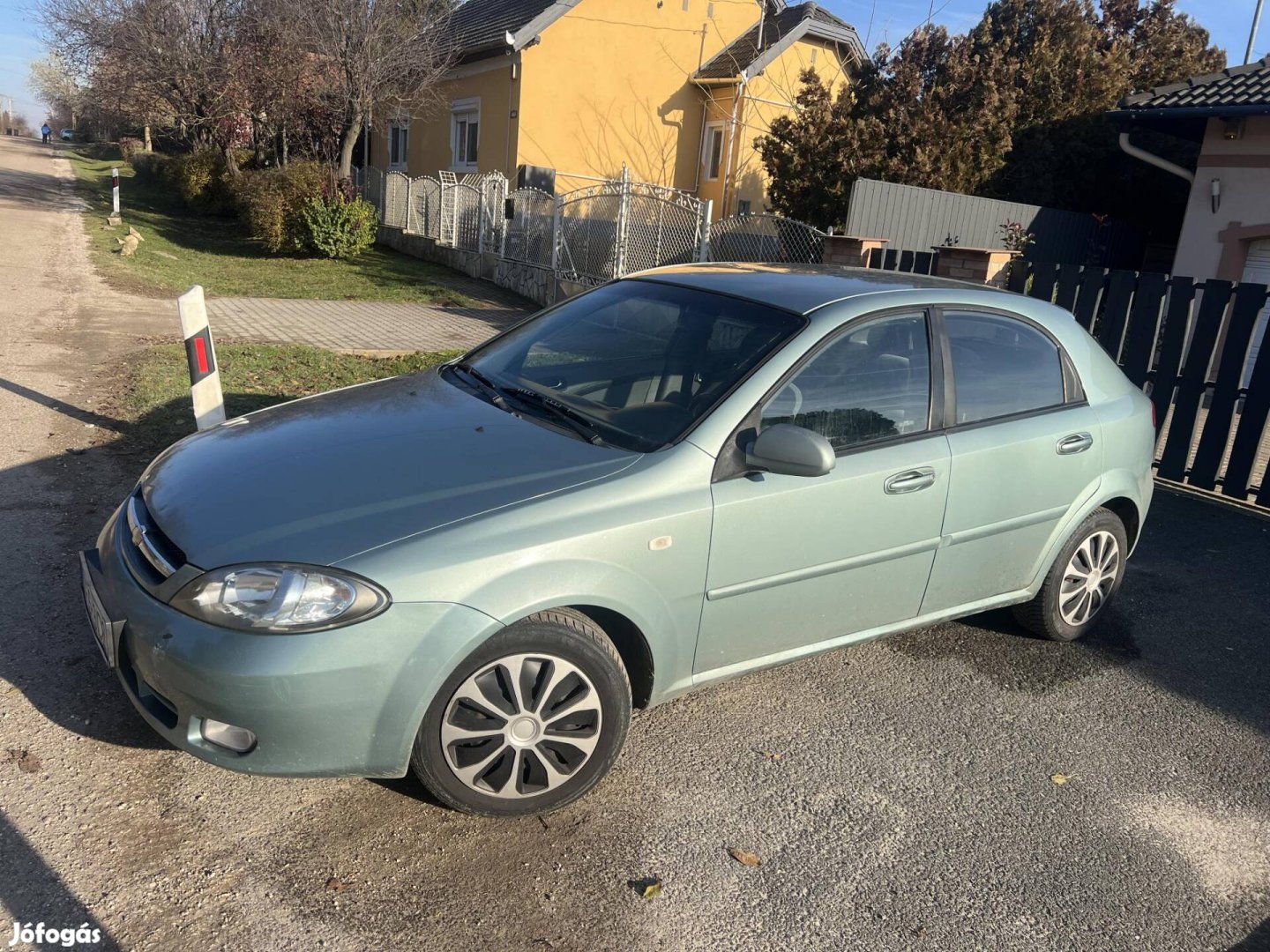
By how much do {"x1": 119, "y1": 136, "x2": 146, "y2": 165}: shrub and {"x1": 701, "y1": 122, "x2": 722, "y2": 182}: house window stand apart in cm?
3266

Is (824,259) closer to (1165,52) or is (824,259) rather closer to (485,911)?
(485,911)

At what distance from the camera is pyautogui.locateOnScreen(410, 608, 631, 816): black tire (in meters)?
2.82

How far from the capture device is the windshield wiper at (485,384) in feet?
A: 12.2

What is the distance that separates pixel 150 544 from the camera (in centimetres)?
298

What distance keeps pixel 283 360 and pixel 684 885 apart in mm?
7244

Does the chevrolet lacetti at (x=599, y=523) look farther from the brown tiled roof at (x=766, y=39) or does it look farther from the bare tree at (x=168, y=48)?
the bare tree at (x=168, y=48)

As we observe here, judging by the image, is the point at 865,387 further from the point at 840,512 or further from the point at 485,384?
the point at 485,384

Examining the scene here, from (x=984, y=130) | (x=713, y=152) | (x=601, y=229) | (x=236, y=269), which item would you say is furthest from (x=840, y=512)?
(x=713, y=152)

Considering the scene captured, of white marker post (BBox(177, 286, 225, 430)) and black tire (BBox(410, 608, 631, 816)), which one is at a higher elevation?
white marker post (BBox(177, 286, 225, 430))

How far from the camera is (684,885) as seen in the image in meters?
2.81

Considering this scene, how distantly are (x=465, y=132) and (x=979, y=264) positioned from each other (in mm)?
16326

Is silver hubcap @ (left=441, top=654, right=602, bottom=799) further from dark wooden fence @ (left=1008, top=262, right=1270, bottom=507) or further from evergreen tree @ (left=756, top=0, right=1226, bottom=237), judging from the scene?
evergreen tree @ (left=756, top=0, right=1226, bottom=237)

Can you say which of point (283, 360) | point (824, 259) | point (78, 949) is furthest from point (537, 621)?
point (824, 259)

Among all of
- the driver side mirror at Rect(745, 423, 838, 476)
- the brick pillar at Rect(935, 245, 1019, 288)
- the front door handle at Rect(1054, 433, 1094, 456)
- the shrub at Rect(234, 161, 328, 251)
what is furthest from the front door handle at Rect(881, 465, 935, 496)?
the shrub at Rect(234, 161, 328, 251)
